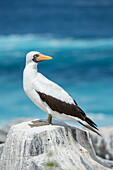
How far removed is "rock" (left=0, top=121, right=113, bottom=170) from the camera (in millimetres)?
5590

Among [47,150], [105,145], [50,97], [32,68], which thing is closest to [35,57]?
[32,68]

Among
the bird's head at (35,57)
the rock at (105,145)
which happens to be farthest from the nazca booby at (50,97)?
the rock at (105,145)

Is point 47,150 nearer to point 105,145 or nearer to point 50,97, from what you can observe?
point 50,97

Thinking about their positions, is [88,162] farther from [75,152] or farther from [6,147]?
[6,147]

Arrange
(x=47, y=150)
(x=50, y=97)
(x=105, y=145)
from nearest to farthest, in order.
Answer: (x=47, y=150)
(x=50, y=97)
(x=105, y=145)

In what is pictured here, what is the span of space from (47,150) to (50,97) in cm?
81

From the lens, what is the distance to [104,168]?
6199 millimetres

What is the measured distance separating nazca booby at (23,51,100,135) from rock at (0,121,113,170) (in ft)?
0.85

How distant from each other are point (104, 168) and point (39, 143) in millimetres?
1249

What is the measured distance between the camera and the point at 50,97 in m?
5.88

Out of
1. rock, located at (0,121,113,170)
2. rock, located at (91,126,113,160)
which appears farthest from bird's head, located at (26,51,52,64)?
rock, located at (91,126,113,160)

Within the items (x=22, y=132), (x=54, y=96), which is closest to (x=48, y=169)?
(x=22, y=132)

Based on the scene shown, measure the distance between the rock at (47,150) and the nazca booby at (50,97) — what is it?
0.26m

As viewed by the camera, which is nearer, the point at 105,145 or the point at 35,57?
the point at 35,57
